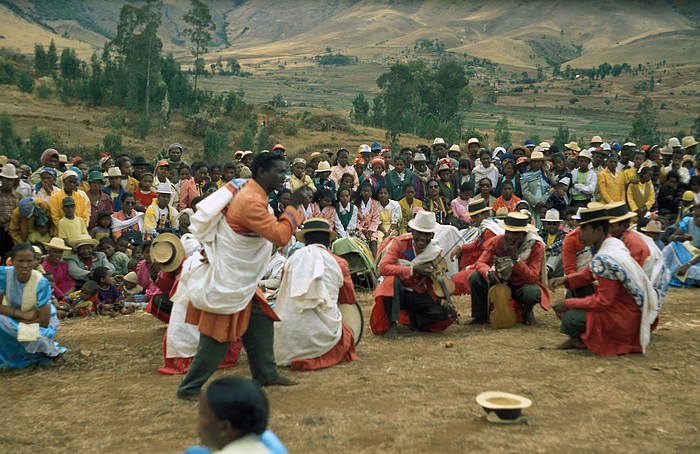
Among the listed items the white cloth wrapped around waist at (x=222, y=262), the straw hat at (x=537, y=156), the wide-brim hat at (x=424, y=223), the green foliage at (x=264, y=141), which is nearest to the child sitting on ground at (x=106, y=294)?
the white cloth wrapped around waist at (x=222, y=262)

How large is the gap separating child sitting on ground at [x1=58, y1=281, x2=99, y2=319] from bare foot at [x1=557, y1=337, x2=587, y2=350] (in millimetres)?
6265

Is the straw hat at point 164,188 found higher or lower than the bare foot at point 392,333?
higher

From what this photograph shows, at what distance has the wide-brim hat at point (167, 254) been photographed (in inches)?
263

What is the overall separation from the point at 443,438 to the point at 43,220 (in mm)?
7865

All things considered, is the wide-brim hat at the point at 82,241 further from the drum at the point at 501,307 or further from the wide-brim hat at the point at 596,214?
the wide-brim hat at the point at 596,214

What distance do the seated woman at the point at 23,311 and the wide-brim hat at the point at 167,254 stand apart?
3.83 ft

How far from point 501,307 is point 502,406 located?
3.20m

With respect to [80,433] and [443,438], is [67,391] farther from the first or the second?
[443,438]

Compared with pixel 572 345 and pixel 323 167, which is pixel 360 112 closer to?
pixel 323 167

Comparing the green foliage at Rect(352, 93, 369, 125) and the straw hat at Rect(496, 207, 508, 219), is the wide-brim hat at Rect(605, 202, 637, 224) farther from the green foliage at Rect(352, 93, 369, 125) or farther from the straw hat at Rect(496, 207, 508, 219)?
the green foliage at Rect(352, 93, 369, 125)

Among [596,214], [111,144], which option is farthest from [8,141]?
[596,214]

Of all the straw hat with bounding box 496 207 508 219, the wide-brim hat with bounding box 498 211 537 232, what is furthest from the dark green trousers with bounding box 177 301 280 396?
the straw hat with bounding box 496 207 508 219

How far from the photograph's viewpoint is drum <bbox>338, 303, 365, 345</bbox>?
6.88m

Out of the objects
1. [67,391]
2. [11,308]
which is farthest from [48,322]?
[67,391]
